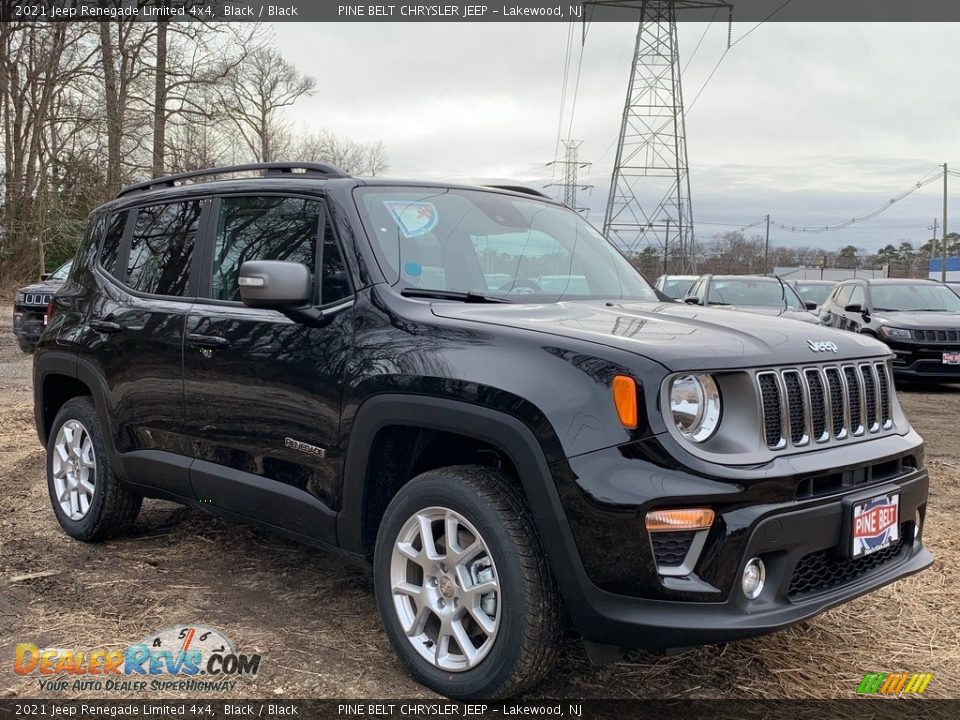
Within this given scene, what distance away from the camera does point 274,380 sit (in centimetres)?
370

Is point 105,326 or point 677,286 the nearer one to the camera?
point 105,326

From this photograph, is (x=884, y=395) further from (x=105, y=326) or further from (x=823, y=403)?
(x=105, y=326)

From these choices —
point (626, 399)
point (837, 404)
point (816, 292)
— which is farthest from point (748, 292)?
point (626, 399)

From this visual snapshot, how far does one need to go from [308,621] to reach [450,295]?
5.16 ft

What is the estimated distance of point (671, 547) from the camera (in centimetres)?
267

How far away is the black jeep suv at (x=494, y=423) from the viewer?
2.69 metres

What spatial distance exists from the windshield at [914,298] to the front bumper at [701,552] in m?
11.4

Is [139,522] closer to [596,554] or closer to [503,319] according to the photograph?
[503,319]

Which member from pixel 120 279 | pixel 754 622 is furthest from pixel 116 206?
pixel 754 622

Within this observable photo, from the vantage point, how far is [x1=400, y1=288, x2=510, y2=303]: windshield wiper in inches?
138

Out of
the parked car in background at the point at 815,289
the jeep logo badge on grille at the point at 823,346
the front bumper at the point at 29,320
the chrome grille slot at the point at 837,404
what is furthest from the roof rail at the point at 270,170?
the parked car in background at the point at 815,289

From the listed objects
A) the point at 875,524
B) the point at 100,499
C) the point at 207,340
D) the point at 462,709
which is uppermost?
the point at 207,340

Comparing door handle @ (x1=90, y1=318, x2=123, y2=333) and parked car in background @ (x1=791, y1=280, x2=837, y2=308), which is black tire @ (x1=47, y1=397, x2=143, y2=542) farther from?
parked car in background @ (x1=791, y1=280, x2=837, y2=308)

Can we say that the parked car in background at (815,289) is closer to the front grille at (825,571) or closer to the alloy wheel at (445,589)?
the front grille at (825,571)
